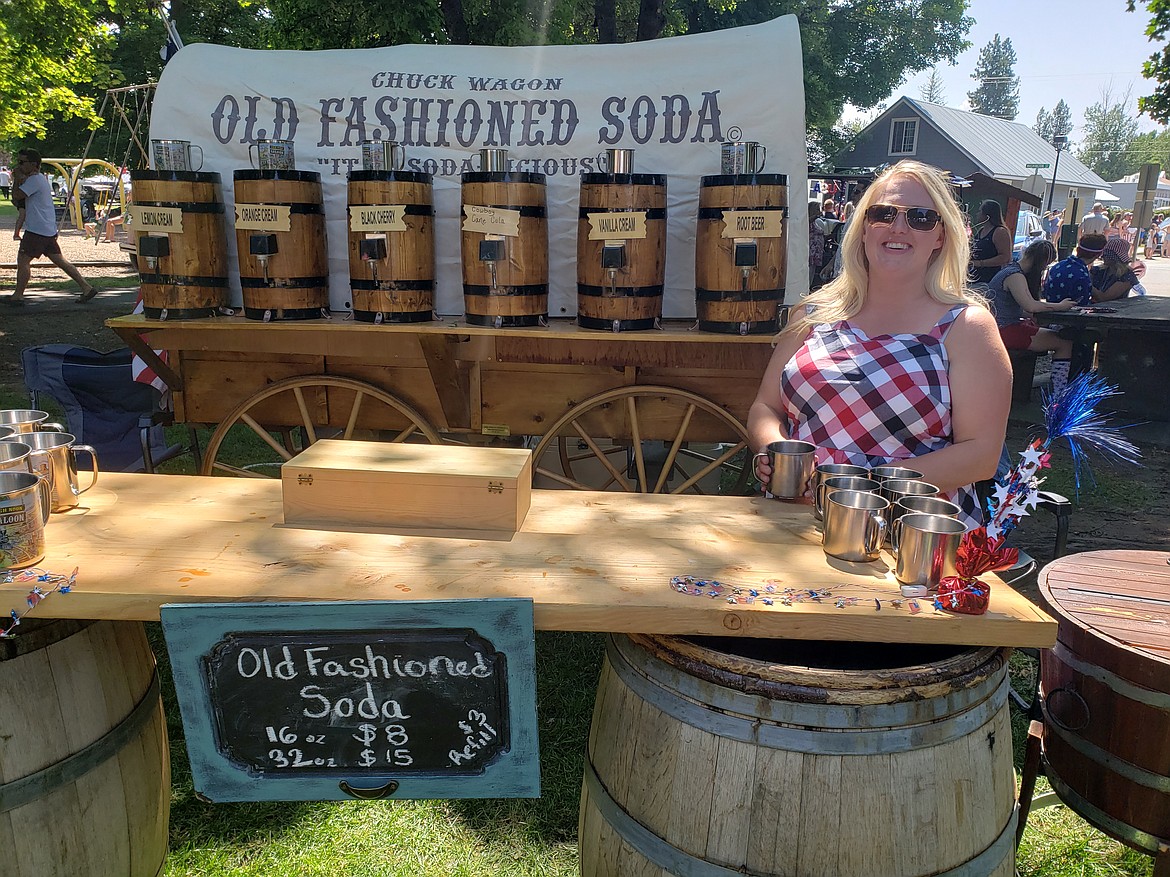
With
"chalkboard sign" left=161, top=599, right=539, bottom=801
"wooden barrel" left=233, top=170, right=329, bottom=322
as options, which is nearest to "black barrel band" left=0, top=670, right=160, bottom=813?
"chalkboard sign" left=161, top=599, right=539, bottom=801

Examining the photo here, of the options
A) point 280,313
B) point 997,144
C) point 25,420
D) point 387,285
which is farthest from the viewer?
point 997,144

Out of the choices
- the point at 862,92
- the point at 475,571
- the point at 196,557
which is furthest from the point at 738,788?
the point at 862,92

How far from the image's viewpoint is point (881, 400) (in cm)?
228

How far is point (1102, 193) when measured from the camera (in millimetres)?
46875

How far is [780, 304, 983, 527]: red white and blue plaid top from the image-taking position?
2271 mm

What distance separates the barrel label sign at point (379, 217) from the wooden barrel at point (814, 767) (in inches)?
95.1

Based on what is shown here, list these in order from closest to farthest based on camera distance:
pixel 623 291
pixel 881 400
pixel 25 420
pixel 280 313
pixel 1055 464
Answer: pixel 25 420, pixel 881 400, pixel 623 291, pixel 280 313, pixel 1055 464

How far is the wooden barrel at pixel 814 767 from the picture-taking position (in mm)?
1402

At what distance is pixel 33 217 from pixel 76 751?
1092cm

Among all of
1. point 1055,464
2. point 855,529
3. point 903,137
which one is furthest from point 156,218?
point 903,137

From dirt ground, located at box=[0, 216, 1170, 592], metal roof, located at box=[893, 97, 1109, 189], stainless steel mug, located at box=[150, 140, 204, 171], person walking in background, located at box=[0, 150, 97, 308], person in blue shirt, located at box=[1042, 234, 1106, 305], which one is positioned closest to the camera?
stainless steel mug, located at box=[150, 140, 204, 171]

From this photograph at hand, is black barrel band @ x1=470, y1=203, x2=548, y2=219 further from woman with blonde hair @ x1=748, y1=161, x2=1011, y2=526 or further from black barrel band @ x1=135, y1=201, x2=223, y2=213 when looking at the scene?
woman with blonde hair @ x1=748, y1=161, x2=1011, y2=526

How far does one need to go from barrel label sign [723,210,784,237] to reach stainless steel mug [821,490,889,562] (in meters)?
1.81

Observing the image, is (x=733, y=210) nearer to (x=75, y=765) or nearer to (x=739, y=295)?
(x=739, y=295)
